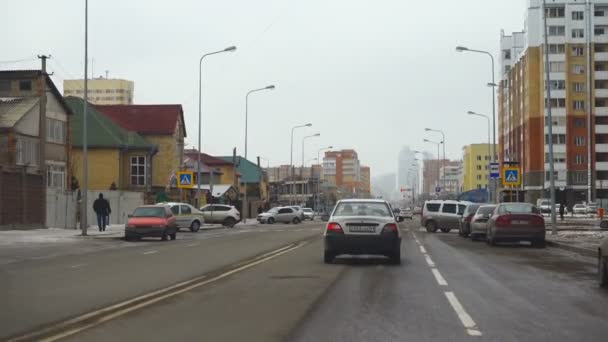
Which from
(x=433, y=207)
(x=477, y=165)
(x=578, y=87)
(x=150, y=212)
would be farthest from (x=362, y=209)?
(x=477, y=165)

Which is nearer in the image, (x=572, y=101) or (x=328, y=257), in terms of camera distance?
(x=328, y=257)

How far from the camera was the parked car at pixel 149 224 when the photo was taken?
3335 cm

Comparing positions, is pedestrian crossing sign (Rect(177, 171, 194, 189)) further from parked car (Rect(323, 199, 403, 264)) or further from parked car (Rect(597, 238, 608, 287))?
parked car (Rect(597, 238, 608, 287))

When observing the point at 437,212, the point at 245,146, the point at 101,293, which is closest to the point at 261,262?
the point at 101,293

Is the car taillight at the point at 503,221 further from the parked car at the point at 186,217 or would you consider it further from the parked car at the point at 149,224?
the parked car at the point at 186,217

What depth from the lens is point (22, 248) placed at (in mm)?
27156

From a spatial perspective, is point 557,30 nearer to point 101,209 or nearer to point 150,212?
point 101,209

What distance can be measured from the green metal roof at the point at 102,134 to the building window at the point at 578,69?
62.6 meters

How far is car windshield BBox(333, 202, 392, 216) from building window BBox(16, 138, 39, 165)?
87.8 ft

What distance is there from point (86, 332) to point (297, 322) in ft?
7.64

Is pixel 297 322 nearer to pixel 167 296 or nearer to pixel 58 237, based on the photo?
pixel 167 296

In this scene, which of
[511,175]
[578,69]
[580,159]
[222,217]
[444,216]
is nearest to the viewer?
[511,175]

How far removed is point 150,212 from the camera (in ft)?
112

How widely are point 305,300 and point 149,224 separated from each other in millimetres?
22938
